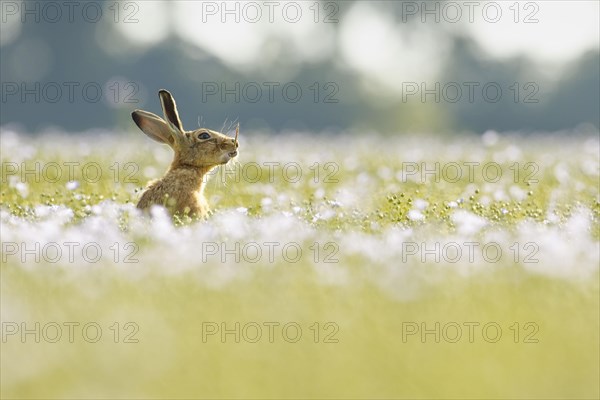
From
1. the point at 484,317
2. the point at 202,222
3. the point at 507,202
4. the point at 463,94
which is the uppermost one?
the point at 463,94

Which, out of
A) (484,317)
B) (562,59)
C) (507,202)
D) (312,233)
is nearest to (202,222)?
(312,233)

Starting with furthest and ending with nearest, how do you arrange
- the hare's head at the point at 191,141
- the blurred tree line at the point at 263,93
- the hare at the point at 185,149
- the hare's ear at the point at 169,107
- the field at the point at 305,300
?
the blurred tree line at the point at 263,93 → the hare's head at the point at 191,141 → the hare's ear at the point at 169,107 → the hare at the point at 185,149 → the field at the point at 305,300

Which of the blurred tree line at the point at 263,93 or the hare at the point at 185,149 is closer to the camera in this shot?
the hare at the point at 185,149

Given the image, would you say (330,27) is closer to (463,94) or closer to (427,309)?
(463,94)

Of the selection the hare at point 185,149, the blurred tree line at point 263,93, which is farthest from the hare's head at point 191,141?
the blurred tree line at point 263,93

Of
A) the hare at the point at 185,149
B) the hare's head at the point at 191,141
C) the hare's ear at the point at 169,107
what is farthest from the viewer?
the hare's head at the point at 191,141

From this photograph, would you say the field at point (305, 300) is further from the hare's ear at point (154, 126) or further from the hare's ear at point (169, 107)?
the hare's ear at point (169, 107)

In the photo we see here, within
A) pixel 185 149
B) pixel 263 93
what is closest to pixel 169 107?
pixel 185 149
